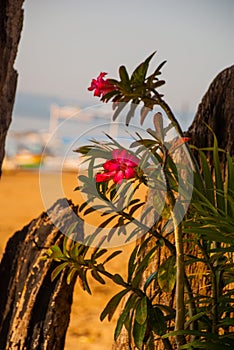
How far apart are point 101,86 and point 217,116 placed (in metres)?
0.46

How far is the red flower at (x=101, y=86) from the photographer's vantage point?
1.29 m

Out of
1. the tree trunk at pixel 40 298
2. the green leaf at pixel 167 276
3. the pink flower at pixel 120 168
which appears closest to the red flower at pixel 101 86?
the pink flower at pixel 120 168

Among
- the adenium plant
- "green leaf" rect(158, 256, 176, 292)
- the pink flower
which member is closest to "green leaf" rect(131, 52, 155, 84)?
the adenium plant

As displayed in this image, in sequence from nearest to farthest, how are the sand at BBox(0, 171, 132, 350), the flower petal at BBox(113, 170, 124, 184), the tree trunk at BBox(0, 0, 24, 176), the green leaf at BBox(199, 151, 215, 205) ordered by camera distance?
1. the flower petal at BBox(113, 170, 124, 184)
2. the green leaf at BBox(199, 151, 215, 205)
3. the tree trunk at BBox(0, 0, 24, 176)
4. the sand at BBox(0, 171, 132, 350)

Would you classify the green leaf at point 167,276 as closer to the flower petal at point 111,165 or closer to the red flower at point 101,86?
the flower petal at point 111,165

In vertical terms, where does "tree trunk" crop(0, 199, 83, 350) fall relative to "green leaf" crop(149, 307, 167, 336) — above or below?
above

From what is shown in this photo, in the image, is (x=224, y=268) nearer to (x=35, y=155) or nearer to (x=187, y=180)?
(x=187, y=180)

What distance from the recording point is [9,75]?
5.43ft

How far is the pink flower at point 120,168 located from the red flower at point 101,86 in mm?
113

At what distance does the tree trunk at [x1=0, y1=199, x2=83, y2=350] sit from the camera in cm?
170

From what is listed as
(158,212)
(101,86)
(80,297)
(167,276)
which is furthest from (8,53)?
(80,297)

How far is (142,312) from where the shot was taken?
4.15 feet

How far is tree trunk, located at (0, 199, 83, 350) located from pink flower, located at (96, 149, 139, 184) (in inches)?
16.6

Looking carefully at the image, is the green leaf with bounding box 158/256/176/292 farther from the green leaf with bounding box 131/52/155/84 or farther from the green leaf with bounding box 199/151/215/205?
the green leaf with bounding box 131/52/155/84
